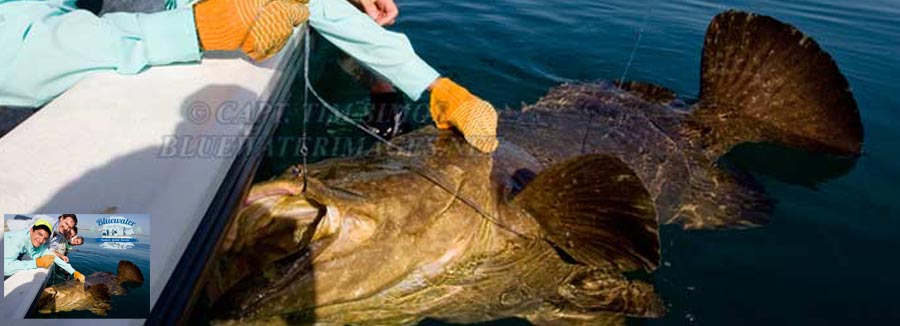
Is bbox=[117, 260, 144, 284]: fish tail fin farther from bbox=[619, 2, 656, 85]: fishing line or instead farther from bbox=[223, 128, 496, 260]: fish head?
bbox=[619, 2, 656, 85]: fishing line

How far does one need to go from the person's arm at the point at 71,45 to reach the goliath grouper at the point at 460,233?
1.36 metres

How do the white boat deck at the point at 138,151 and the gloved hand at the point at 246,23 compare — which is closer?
the white boat deck at the point at 138,151

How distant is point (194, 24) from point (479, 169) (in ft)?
5.57

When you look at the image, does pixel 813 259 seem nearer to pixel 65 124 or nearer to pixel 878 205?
pixel 878 205

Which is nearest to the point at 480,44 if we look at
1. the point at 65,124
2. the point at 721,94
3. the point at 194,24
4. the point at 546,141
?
the point at 721,94

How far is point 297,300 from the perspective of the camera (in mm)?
1968

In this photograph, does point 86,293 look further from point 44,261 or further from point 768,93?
point 768,93

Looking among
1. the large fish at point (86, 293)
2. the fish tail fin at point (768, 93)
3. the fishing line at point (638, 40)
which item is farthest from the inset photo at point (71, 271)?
the fishing line at point (638, 40)

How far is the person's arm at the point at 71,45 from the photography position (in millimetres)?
2672

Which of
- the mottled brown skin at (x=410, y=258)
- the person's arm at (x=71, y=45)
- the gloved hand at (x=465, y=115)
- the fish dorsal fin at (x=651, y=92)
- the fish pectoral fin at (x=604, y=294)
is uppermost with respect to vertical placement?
the person's arm at (x=71, y=45)

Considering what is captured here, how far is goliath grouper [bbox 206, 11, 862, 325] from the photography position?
6.50 feet

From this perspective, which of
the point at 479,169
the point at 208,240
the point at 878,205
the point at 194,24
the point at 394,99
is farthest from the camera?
the point at 394,99

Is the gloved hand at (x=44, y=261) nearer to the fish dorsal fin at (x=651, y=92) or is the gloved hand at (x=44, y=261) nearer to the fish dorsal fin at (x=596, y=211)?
the fish dorsal fin at (x=596, y=211)

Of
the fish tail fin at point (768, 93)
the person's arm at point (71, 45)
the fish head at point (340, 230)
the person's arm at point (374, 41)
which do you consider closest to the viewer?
the fish head at point (340, 230)
